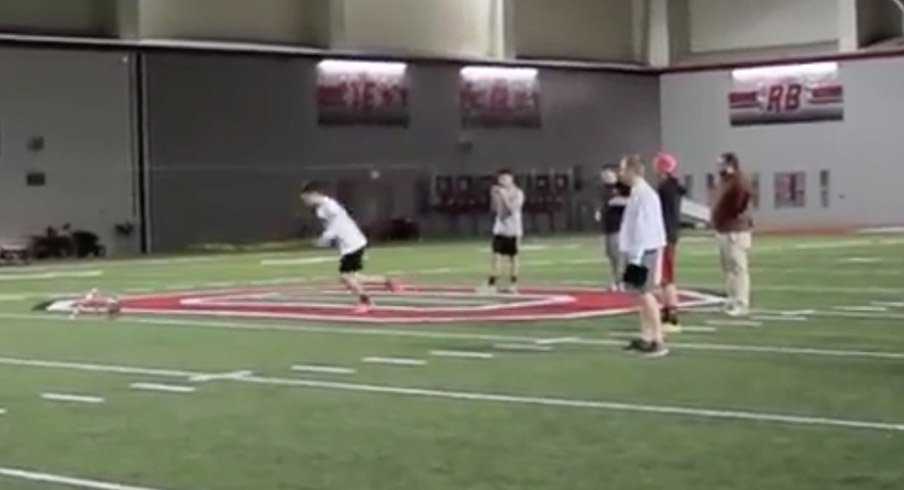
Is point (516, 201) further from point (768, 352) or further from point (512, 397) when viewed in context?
point (512, 397)

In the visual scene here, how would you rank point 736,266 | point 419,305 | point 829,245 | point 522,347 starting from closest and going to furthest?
point 522,347 < point 736,266 < point 419,305 < point 829,245

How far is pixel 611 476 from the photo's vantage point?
1195 centimetres

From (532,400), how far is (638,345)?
13.1 ft

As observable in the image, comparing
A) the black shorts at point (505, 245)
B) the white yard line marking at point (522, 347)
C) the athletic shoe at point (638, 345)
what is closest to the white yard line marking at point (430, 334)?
the white yard line marking at point (522, 347)

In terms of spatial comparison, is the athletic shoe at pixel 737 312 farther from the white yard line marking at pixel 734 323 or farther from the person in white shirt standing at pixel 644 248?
the person in white shirt standing at pixel 644 248

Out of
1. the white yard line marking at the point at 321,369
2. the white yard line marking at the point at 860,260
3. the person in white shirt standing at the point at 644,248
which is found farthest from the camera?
the white yard line marking at the point at 860,260

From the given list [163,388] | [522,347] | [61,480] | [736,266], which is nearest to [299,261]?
[736,266]

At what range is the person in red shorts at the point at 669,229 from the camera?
22438 millimetres

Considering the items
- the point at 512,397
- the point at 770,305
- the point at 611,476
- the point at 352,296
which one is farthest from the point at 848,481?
the point at 352,296

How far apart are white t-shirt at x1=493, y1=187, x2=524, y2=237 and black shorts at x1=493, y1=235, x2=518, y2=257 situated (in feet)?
0.40

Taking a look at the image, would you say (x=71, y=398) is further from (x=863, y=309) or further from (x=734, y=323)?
(x=863, y=309)

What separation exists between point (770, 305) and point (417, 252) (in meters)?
23.8

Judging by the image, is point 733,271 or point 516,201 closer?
point 733,271

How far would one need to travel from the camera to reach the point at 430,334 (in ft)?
73.7
